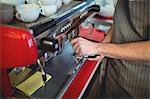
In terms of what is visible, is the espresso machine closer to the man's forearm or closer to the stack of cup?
the stack of cup

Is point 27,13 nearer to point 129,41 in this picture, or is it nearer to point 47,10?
point 47,10

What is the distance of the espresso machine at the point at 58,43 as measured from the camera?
684mm

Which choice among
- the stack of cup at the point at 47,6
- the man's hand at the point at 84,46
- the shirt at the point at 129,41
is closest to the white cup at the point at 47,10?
the stack of cup at the point at 47,6

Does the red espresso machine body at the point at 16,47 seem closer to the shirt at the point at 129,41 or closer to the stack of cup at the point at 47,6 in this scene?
the stack of cup at the point at 47,6

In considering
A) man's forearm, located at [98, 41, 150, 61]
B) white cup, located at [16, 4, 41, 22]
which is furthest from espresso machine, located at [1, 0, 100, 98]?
man's forearm, located at [98, 41, 150, 61]

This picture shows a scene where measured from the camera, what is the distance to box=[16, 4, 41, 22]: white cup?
2.50 feet

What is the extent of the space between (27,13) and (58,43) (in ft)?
0.62

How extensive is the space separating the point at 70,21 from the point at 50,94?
0.33 metres

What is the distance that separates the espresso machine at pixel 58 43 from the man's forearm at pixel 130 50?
17 cm

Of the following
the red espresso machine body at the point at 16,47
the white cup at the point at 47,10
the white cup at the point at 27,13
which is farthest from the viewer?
the white cup at the point at 47,10

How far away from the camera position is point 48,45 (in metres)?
0.65

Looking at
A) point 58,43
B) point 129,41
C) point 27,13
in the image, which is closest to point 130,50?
point 129,41

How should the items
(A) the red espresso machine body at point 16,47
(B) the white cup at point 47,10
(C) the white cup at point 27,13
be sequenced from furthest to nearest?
(B) the white cup at point 47,10
(C) the white cup at point 27,13
(A) the red espresso machine body at point 16,47

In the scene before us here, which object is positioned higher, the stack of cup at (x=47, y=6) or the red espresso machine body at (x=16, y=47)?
the stack of cup at (x=47, y=6)
